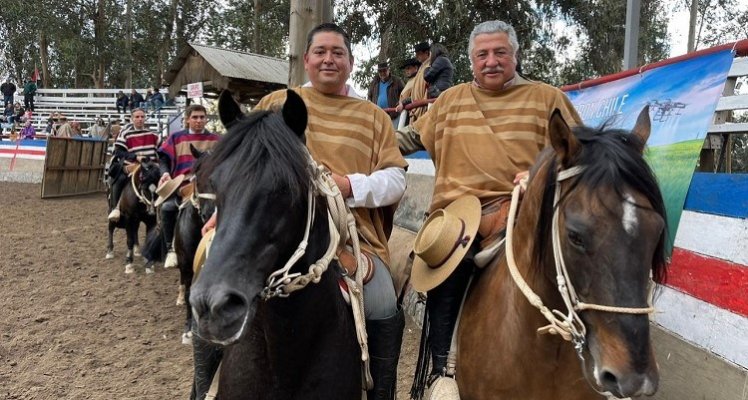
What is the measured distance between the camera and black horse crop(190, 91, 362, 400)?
1.61m

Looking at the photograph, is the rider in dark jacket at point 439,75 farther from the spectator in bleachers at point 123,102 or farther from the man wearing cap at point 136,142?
the spectator in bleachers at point 123,102

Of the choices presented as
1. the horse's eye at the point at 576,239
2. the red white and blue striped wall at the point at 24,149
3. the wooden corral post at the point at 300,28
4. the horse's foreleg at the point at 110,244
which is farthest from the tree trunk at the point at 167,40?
the horse's eye at the point at 576,239

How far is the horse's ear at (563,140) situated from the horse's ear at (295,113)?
0.91 m

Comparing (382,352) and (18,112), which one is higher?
(18,112)

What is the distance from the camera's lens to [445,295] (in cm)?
289

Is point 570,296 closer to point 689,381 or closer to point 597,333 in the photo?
point 597,333

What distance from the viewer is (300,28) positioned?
229 inches

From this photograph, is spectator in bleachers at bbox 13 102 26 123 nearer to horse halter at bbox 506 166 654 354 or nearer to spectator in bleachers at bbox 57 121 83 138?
spectator in bleachers at bbox 57 121 83 138

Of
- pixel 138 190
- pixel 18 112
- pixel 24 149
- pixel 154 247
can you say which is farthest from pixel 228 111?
pixel 18 112

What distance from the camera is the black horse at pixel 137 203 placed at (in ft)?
28.2

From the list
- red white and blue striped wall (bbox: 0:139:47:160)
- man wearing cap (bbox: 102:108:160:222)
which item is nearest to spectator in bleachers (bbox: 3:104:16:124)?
red white and blue striped wall (bbox: 0:139:47:160)

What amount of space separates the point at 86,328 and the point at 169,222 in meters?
1.93

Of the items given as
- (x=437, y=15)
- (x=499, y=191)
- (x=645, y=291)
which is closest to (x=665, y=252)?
(x=645, y=291)

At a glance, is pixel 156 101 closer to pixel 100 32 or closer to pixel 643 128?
pixel 100 32
